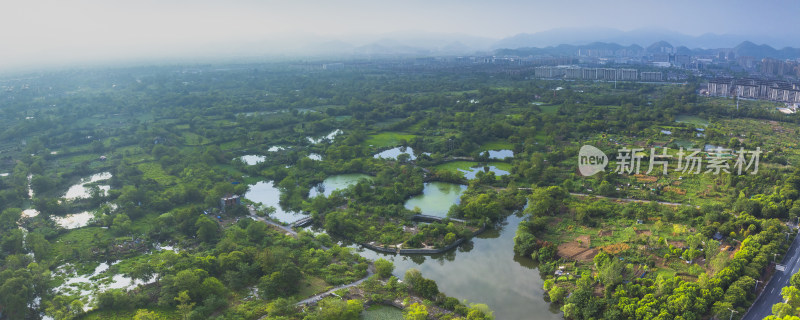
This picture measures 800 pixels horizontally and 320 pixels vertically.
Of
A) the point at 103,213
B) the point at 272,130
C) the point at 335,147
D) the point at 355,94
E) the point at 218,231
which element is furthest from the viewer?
the point at 355,94

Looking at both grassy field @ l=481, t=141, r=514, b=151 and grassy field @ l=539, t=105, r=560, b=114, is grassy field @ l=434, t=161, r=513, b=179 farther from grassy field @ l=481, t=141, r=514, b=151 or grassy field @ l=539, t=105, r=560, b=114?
grassy field @ l=539, t=105, r=560, b=114

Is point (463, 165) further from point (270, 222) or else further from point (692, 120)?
point (692, 120)

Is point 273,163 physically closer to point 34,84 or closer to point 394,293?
point 394,293

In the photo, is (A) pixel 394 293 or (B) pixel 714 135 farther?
(B) pixel 714 135

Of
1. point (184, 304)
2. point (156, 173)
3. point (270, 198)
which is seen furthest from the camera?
point (156, 173)

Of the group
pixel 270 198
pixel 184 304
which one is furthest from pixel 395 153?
pixel 184 304

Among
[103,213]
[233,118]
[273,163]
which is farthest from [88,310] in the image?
[233,118]

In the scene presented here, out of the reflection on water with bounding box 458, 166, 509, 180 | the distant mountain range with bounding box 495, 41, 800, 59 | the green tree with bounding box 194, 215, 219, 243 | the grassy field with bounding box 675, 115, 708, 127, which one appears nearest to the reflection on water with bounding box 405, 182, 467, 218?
the reflection on water with bounding box 458, 166, 509, 180
